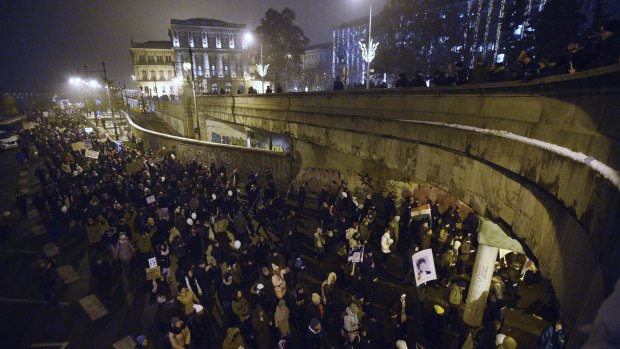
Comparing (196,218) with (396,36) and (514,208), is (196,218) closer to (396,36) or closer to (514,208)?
(514,208)

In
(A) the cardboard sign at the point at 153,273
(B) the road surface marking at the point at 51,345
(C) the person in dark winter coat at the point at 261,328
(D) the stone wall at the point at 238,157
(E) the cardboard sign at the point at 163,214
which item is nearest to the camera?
(C) the person in dark winter coat at the point at 261,328

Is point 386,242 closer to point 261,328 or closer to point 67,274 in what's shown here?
point 261,328

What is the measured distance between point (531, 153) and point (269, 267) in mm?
7297

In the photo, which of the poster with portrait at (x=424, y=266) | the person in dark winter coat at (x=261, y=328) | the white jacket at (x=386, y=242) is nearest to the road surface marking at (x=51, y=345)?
the person in dark winter coat at (x=261, y=328)

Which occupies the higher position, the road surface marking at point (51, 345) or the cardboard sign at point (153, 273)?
the cardboard sign at point (153, 273)

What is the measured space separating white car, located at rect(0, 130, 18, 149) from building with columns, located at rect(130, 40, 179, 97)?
224ft

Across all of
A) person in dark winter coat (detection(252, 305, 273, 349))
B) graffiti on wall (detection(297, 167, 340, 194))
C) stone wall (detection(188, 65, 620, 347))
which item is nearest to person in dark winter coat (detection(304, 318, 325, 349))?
person in dark winter coat (detection(252, 305, 273, 349))

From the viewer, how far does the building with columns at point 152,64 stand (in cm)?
9706

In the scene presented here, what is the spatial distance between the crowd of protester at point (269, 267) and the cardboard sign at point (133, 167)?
1.87ft

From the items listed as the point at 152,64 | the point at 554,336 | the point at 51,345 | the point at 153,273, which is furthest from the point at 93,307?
the point at 152,64

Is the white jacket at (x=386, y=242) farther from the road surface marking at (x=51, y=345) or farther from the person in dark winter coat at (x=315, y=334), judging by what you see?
the road surface marking at (x=51, y=345)

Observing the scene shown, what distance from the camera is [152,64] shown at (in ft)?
323

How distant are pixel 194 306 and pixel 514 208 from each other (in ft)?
23.9

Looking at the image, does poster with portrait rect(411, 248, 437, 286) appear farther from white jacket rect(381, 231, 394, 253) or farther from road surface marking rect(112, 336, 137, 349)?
road surface marking rect(112, 336, 137, 349)
